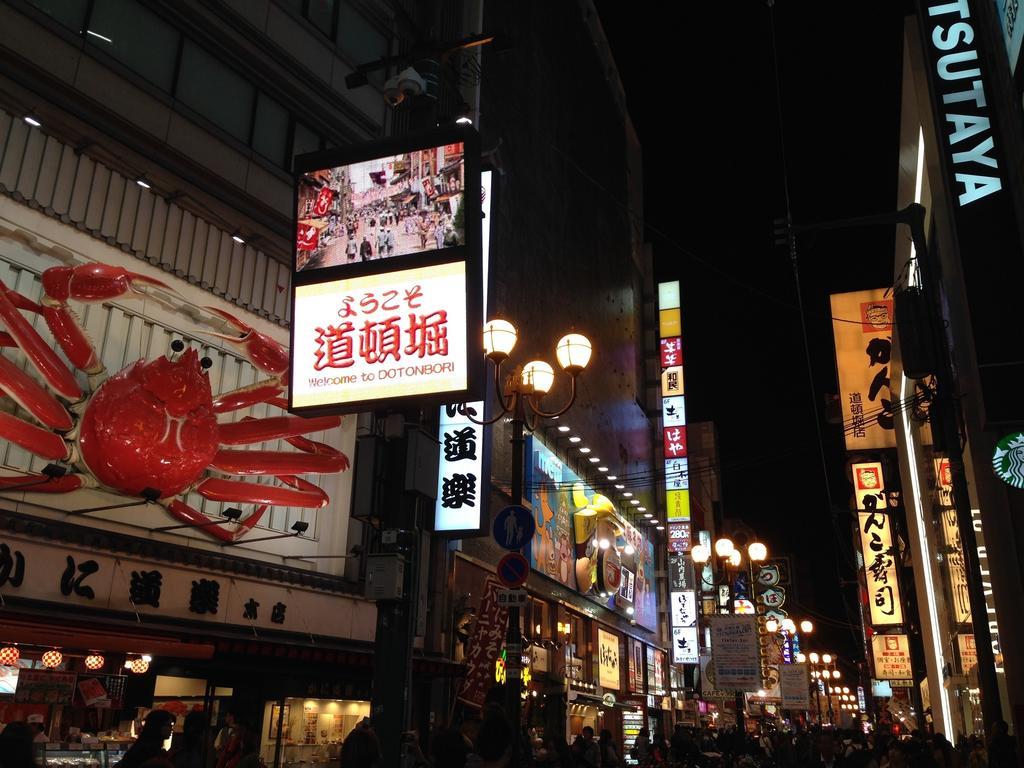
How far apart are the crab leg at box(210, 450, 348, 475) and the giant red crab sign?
2 centimetres

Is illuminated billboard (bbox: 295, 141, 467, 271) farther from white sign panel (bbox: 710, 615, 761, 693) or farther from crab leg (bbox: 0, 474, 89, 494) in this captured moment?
white sign panel (bbox: 710, 615, 761, 693)

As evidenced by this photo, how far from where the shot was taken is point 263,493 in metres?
14.2

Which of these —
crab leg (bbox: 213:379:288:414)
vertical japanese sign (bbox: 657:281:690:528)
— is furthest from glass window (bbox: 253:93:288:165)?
vertical japanese sign (bbox: 657:281:690:528)

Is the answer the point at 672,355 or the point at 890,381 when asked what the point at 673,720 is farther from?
the point at 890,381

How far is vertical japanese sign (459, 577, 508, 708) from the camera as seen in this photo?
15.2 meters

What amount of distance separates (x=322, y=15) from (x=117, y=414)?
1150 centimetres

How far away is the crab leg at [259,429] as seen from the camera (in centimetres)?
1353

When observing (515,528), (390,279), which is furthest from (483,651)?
(390,279)

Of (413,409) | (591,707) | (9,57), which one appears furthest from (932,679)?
(9,57)

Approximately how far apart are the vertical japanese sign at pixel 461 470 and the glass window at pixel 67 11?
348 inches

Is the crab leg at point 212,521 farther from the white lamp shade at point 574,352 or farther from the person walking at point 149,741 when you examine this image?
the person walking at point 149,741

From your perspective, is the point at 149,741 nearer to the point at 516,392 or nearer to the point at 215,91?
the point at 516,392

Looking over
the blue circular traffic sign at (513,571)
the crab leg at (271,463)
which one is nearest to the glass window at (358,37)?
the crab leg at (271,463)

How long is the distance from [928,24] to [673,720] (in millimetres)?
44433
